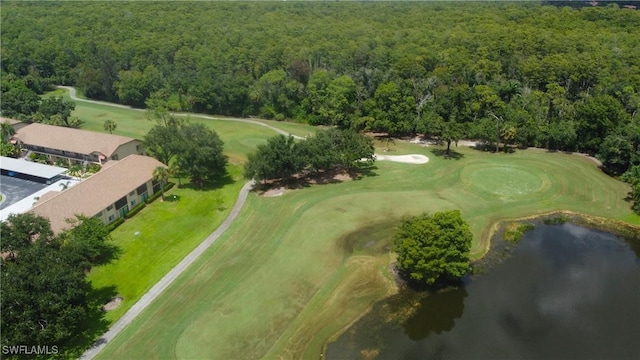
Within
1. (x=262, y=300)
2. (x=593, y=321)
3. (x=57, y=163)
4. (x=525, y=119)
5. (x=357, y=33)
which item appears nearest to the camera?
(x=593, y=321)

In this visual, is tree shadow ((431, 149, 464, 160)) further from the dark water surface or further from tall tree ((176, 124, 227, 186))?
tall tree ((176, 124, 227, 186))

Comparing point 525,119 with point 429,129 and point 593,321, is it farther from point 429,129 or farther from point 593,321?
point 593,321

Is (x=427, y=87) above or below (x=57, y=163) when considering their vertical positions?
above

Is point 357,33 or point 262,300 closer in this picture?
point 262,300

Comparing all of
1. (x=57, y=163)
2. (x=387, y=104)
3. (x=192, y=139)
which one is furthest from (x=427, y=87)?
(x=57, y=163)

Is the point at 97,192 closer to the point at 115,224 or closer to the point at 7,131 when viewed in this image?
the point at 115,224

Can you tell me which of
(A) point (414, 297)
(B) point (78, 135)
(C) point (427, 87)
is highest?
(C) point (427, 87)
